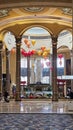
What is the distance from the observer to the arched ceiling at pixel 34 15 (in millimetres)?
14297

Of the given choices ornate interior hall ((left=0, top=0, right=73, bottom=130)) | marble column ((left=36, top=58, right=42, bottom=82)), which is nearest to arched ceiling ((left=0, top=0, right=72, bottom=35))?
ornate interior hall ((left=0, top=0, right=73, bottom=130))

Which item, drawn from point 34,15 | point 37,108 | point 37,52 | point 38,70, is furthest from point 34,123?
point 38,70

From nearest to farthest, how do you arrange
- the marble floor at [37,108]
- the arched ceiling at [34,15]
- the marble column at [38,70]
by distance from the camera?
the marble floor at [37,108], the arched ceiling at [34,15], the marble column at [38,70]

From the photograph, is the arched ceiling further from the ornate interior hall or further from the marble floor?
the marble floor

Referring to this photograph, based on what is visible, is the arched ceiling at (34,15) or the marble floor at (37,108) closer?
the marble floor at (37,108)

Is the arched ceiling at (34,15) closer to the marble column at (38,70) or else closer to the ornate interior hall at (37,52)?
the ornate interior hall at (37,52)

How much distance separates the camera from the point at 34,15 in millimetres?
18156

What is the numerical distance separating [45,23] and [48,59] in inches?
357

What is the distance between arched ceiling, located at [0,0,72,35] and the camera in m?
14.3

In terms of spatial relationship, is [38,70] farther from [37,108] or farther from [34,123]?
[34,123]

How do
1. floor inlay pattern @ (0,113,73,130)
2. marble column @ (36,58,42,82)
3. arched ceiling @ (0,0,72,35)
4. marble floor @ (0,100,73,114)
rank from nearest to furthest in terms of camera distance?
floor inlay pattern @ (0,113,73,130)
marble floor @ (0,100,73,114)
arched ceiling @ (0,0,72,35)
marble column @ (36,58,42,82)

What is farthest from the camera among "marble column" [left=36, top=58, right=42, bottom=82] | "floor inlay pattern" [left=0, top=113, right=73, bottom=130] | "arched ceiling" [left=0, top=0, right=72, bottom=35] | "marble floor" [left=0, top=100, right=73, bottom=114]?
"marble column" [left=36, top=58, right=42, bottom=82]

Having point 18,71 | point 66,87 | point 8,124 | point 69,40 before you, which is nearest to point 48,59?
point 66,87

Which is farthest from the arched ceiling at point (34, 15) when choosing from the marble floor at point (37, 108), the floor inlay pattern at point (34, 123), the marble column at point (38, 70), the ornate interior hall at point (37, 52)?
→ the marble column at point (38, 70)
